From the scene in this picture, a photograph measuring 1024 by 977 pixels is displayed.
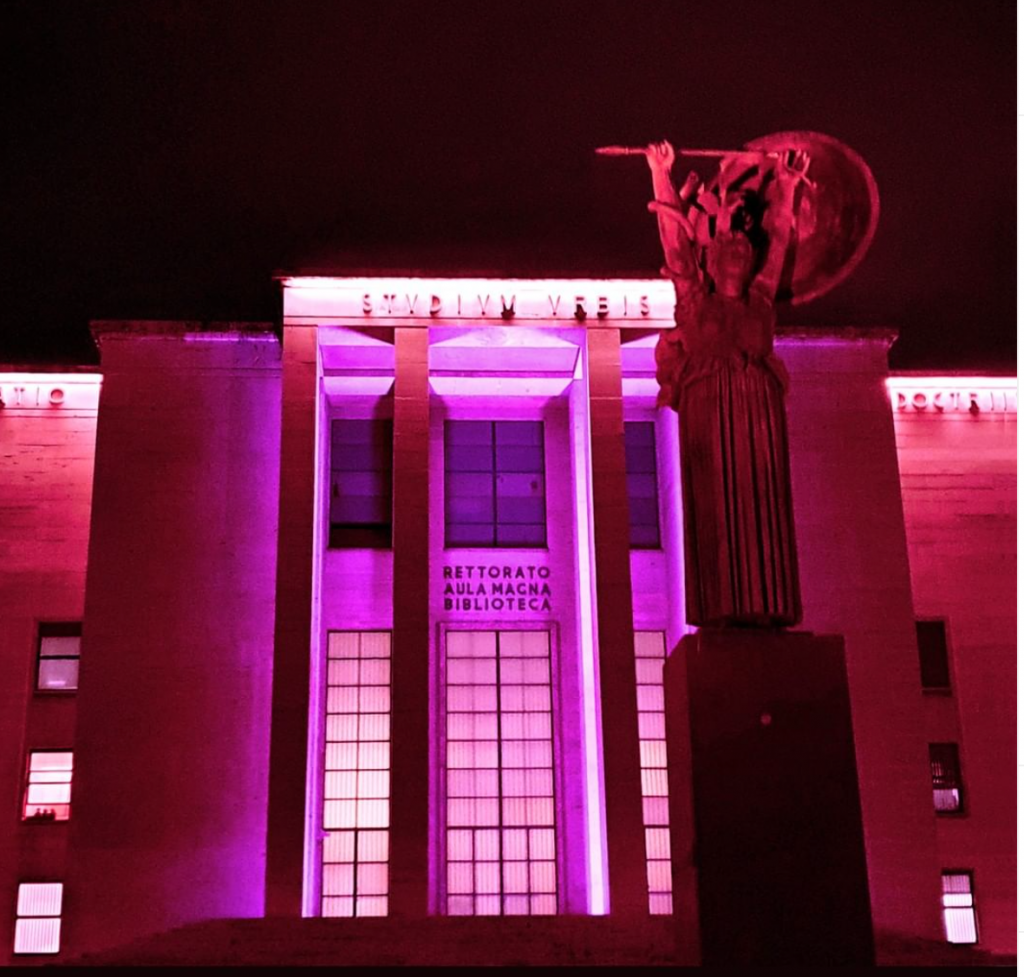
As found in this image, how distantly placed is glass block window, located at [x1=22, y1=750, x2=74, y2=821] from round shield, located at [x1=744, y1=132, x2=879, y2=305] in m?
20.1

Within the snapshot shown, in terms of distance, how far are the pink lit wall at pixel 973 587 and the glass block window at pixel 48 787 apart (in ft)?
58.4

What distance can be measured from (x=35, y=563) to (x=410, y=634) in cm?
893

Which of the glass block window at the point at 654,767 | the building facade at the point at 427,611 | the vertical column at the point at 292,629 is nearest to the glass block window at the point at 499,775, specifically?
the building facade at the point at 427,611

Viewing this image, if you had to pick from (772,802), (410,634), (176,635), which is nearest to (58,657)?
(176,635)

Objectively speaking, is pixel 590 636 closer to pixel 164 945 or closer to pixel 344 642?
pixel 344 642

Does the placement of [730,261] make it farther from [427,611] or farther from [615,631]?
[427,611]

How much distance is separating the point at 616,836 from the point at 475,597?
6062mm

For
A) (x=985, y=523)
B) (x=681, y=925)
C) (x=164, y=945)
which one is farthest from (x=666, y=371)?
(x=985, y=523)

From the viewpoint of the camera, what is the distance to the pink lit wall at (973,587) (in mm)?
26438

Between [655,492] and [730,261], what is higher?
[655,492]

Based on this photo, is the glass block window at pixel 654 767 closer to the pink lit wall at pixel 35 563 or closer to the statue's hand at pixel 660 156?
the pink lit wall at pixel 35 563

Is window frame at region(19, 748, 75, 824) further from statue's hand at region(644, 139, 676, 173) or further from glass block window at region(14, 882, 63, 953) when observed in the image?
statue's hand at region(644, 139, 676, 173)

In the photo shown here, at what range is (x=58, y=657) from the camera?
26.9 meters

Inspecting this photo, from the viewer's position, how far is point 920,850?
24.5 m
